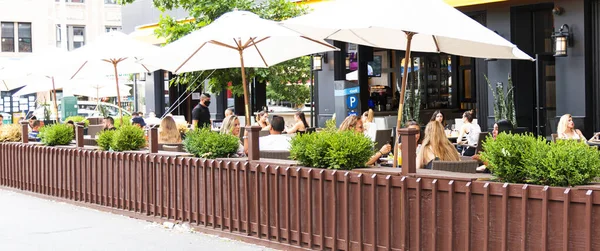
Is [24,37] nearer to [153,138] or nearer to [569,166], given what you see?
[153,138]

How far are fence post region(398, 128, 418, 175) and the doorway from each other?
11.8 metres

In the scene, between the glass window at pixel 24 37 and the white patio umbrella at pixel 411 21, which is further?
the glass window at pixel 24 37

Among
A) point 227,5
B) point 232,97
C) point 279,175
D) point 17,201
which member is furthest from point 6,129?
point 232,97

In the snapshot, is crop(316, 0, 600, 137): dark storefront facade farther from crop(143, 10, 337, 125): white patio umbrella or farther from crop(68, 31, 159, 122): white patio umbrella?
crop(143, 10, 337, 125): white patio umbrella

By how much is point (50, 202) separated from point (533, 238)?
8838 millimetres

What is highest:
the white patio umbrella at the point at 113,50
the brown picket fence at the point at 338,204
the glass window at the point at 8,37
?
the glass window at the point at 8,37

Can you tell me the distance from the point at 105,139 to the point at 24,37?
4487 centimetres

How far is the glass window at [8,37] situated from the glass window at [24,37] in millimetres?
479

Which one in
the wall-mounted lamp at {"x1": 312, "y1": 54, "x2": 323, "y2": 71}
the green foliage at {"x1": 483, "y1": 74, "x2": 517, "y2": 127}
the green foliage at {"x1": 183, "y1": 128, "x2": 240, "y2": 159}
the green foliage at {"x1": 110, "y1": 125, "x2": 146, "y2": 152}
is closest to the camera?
the green foliage at {"x1": 183, "y1": 128, "x2": 240, "y2": 159}

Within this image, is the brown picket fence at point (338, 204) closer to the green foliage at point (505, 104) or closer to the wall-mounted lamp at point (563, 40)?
the green foliage at point (505, 104)

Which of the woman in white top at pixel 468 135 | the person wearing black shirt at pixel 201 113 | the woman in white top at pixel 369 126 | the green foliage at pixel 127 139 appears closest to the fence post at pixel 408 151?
the green foliage at pixel 127 139

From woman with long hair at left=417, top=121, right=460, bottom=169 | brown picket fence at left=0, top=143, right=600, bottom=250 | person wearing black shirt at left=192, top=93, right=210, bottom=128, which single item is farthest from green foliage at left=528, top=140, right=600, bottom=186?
person wearing black shirt at left=192, top=93, right=210, bottom=128

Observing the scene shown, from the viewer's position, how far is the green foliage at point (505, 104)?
1873 centimetres

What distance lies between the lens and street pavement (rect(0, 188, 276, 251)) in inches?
372
